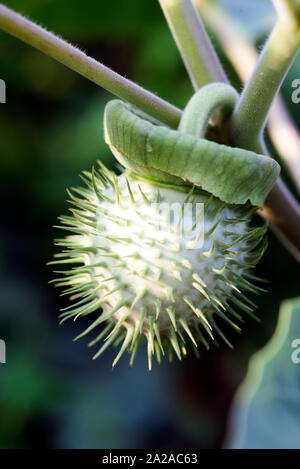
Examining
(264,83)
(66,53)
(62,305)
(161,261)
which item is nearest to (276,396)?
(161,261)

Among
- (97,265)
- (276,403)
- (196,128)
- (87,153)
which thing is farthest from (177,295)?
(87,153)

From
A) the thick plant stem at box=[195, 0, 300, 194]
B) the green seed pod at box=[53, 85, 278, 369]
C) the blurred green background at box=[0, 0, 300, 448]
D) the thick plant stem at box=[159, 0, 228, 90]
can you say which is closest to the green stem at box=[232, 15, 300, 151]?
the green seed pod at box=[53, 85, 278, 369]

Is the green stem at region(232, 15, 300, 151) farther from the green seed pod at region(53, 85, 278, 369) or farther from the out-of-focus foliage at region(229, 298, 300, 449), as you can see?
the out-of-focus foliage at region(229, 298, 300, 449)

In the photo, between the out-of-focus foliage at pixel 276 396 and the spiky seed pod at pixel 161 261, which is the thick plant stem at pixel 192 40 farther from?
the out-of-focus foliage at pixel 276 396

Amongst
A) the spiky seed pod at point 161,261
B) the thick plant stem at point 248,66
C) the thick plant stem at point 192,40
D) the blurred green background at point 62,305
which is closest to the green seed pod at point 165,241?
the spiky seed pod at point 161,261

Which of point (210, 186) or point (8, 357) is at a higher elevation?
point (210, 186)

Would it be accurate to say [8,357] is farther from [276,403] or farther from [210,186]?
[210,186]
